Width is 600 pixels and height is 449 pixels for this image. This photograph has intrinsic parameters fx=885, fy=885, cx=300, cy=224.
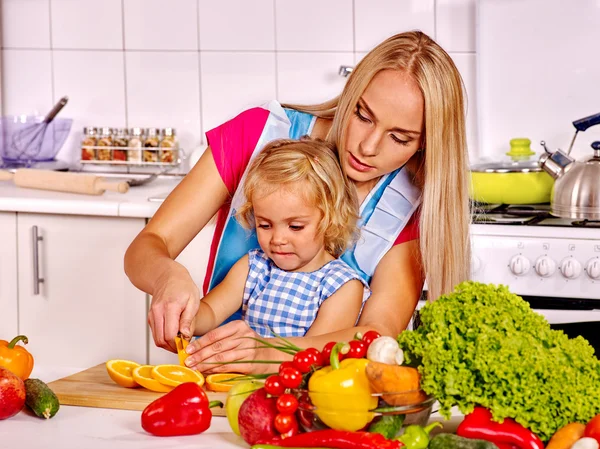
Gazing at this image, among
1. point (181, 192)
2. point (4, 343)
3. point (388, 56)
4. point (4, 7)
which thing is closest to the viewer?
point (4, 343)

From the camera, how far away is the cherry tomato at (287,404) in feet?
3.44

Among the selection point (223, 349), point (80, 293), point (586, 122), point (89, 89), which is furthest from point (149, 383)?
A: point (89, 89)

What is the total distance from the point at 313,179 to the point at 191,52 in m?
1.71

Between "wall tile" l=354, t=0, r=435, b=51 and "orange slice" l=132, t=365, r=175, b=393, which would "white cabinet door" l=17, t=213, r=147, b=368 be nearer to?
"wall tile" l=354, t=0, r=435, b=51

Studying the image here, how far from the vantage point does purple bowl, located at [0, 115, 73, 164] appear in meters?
3.19

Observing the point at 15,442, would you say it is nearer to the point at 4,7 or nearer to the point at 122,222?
the point at 122,222

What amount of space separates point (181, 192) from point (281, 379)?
807mm

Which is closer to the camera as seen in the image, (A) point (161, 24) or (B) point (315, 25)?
(B) point (315, 25)

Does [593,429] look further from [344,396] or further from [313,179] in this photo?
[313,179]

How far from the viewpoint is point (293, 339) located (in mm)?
1510

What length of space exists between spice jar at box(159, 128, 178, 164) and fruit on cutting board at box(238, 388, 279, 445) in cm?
219

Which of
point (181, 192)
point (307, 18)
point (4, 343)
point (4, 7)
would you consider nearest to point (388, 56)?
point (181, 192)

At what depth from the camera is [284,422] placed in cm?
106

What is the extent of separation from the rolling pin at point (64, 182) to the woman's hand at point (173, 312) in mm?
1431
